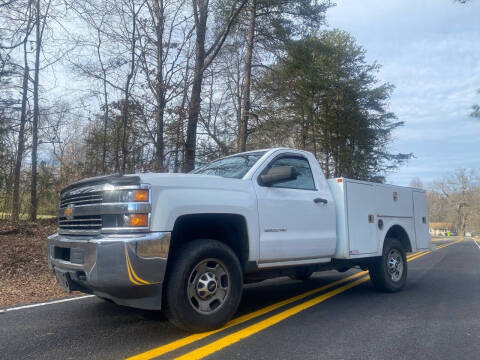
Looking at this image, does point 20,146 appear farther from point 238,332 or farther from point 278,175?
point 238,332

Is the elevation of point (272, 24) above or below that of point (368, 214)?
above

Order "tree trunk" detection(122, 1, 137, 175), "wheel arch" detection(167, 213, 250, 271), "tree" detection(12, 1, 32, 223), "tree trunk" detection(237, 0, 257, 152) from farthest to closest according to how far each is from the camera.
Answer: "tree trunk" detection(237, 0, 257, 152) < "tree" detection(12, 1, 32, 223) < "tree trunk" detection(122, 1, 137, 175) < "wheel arch" detection(167, 213, 250, 271)

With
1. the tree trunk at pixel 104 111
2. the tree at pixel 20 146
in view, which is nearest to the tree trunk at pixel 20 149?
the tree at pixel 20 146

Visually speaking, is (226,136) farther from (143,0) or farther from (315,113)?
(143,0)

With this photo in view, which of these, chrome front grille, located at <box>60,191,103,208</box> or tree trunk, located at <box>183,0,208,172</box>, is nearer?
chrome front grille, located at <box>60,191,103,208</box>

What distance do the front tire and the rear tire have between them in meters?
2.99

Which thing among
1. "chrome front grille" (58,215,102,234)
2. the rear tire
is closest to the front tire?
"chrome front grille" (58,215,102,234)

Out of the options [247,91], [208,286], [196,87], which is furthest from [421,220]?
[247,91]

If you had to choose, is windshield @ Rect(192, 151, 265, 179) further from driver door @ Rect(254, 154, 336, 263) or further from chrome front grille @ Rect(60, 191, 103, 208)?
chrome front grille @ Rect(60, 191, 103, 208)

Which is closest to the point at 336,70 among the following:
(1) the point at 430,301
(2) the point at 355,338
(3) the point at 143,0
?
(3) the point at 143,0

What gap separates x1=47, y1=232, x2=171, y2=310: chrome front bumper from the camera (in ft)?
10.8

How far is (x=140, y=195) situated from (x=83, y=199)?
826 millimetres

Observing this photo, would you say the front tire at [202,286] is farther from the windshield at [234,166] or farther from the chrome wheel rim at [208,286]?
the windshield at [234,166]

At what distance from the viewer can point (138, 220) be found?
344 centimetres
